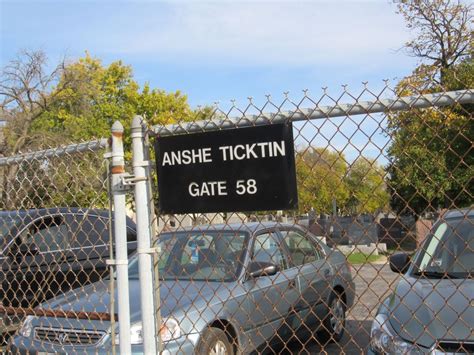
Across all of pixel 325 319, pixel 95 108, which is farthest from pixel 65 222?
pixel 95 108

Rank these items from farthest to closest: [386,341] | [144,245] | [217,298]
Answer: [217,298]
[386,341]
[144,245]

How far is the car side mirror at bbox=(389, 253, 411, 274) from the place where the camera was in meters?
4.47

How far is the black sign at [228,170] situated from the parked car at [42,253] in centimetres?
345

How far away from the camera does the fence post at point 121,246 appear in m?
2.92

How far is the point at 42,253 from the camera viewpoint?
6637mm

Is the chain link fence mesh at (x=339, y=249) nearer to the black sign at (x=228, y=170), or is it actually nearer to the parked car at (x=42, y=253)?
the black sign at (x=228, y=170)

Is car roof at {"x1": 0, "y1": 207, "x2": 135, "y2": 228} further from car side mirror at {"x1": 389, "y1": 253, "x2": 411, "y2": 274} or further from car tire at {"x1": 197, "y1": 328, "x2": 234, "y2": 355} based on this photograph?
car side mirror at {"x1": 389, "y1": 253, "x2": 411, "y2": 274}

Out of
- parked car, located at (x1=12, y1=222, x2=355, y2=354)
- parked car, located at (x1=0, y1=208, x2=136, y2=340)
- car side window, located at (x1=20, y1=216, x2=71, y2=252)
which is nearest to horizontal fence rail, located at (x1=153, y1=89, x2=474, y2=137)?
parked car, located at (x1=12, y1=222, x2=355, y2=354)

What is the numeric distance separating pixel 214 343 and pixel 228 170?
2.42 meters

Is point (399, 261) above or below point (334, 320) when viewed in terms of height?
above

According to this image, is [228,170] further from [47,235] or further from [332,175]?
[47,235]

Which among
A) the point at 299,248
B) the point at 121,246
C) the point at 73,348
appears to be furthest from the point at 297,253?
the point at 121,246

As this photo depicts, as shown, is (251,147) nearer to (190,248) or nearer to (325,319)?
(190,248)

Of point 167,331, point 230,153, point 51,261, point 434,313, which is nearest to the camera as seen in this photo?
point 230,153
